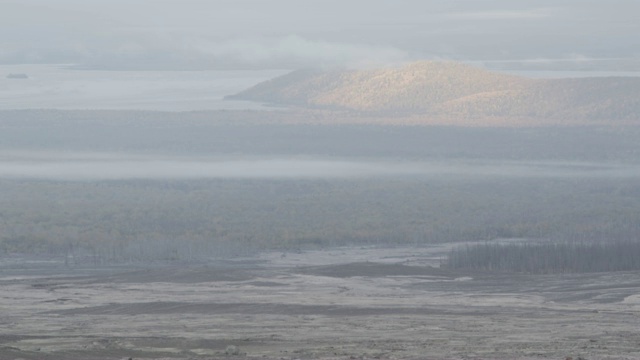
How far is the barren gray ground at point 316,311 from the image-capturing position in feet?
105

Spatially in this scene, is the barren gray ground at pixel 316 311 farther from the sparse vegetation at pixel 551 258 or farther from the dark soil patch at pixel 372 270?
the sparse vegetation at pixel 551 258

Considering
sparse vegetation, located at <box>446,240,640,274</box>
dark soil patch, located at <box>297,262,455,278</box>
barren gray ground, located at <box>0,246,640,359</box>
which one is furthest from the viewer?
sparse vegetation, located at <box>446,240,640,274</box>

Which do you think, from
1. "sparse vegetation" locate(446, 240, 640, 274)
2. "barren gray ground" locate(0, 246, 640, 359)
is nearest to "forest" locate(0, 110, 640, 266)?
"sparse vegetation" locate(446, 240, 640, 274)

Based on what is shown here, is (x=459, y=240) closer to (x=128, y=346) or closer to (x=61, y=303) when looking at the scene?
(x=61, y=303)

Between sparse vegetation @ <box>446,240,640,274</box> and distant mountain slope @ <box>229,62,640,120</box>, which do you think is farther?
distant mountain slope @ <box>229,62,640,120</box>

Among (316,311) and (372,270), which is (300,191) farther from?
(316,311)

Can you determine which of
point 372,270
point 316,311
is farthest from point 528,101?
point 316,311

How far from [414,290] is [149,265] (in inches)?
632

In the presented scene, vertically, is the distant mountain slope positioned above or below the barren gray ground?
above

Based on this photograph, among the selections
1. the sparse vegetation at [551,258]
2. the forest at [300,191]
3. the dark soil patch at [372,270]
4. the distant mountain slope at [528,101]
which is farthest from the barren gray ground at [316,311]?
the distant mountain slope at [528,101]

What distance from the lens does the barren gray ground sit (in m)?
32.0

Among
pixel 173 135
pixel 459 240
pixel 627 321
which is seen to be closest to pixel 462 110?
pixel 173 135

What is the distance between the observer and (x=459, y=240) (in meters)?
76.0

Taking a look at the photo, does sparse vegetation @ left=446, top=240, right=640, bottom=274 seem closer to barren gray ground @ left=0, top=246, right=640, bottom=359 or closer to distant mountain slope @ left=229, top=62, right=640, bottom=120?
barren gray ground @ left=0, top=246, right=640, bottom=359
